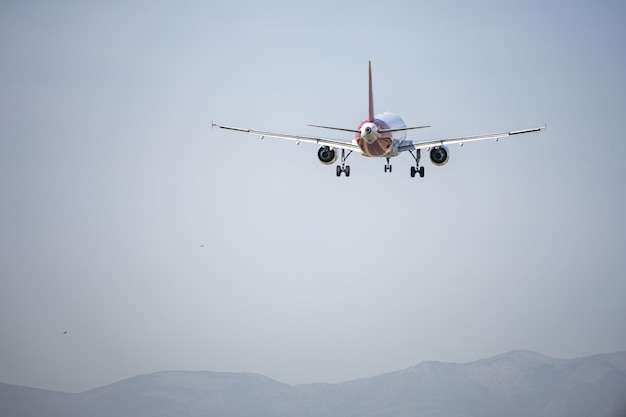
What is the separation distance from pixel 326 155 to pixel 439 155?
12.6m

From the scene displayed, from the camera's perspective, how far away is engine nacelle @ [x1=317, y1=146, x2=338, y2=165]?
112125mm

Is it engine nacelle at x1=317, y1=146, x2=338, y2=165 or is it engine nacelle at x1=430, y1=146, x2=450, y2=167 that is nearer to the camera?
engine nacelle at x1=430, y1=146, x2=450, y2=167

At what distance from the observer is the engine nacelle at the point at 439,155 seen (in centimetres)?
10994

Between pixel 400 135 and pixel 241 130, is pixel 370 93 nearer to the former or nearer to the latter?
pixel 400 135

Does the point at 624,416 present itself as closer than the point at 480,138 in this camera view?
No

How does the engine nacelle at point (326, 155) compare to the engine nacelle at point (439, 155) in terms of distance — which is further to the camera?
the engine nacelle at point (326, 155)

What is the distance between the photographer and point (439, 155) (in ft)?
361

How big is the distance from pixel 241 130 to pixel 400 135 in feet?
60.2

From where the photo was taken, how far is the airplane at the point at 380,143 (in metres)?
105

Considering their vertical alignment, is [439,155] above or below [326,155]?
below

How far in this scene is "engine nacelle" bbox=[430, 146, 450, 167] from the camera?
361ft

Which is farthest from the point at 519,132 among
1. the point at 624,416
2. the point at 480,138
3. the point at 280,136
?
the point at 624,416

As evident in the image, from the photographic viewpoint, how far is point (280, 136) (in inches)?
4469

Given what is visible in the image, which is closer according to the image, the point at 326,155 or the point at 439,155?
the point at 439,155
